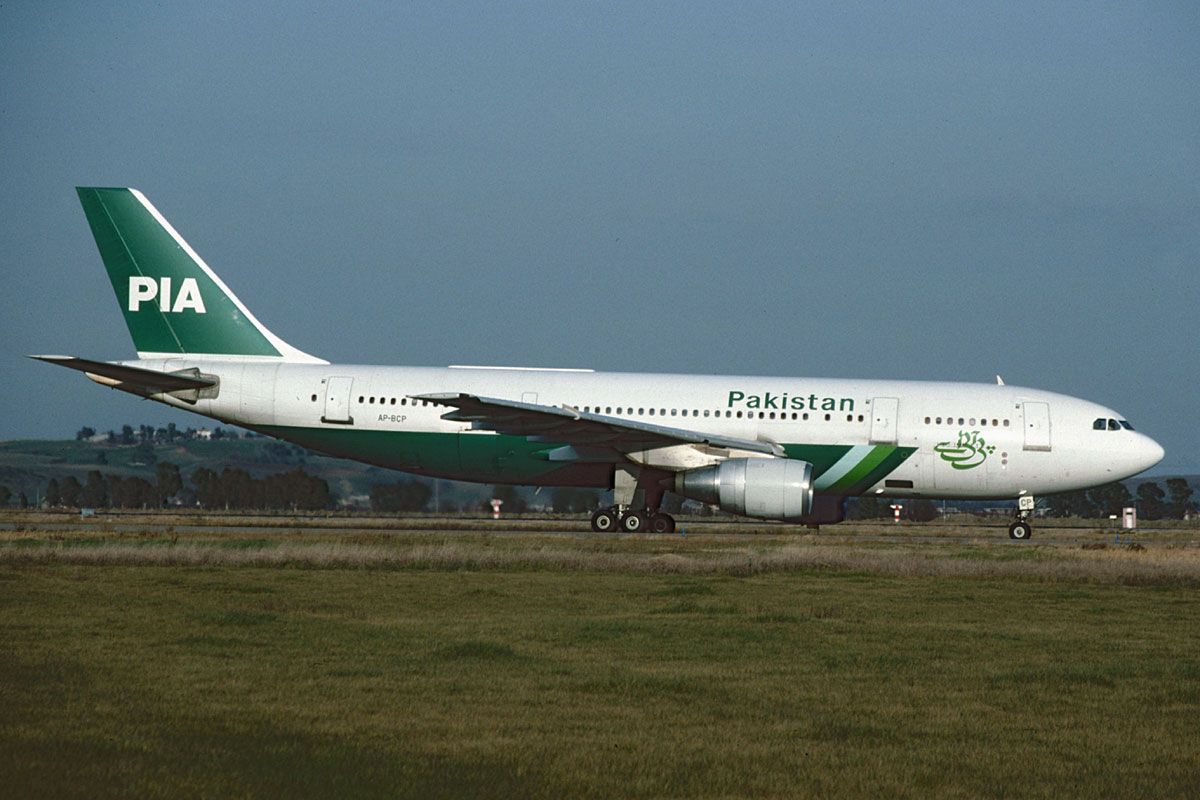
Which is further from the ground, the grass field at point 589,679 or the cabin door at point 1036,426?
the cabin door at point 1036,426

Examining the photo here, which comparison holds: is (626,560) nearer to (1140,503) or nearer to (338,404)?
(338,404)

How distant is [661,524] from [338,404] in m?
7.21

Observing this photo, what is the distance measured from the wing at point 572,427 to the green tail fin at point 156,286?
5.66m

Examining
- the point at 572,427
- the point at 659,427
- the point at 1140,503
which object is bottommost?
the point at 572,427

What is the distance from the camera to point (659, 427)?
2889 cm

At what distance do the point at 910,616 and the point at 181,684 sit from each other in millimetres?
8288

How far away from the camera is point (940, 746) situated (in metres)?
8.72

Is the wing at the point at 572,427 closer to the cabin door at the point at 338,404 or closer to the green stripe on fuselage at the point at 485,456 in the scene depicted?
the green stripe on fuselage at the point at 485,456

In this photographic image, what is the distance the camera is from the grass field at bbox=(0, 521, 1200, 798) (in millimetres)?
7793

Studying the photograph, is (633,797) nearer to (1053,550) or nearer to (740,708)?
(740,708)

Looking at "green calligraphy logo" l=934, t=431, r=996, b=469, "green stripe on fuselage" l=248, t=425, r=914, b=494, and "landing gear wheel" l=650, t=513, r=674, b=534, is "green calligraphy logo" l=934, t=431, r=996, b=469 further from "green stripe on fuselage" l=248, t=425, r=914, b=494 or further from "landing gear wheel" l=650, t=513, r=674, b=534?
"landing gear wheel" l=650, t=513, r=674, b=534

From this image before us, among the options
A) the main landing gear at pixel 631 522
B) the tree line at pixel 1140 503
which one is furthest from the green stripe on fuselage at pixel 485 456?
the tree line at pixel 1140 503

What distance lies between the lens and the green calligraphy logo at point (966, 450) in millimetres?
29734

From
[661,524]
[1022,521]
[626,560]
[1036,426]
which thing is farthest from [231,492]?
[626,560]
